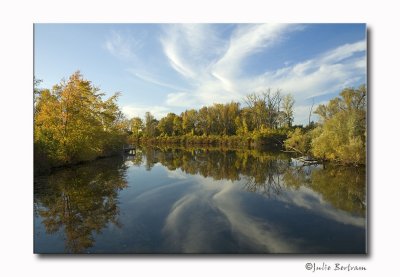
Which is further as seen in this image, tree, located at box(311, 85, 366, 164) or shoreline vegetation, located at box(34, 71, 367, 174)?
shoreline vegetation, located at box(34, 71, 367, 174)

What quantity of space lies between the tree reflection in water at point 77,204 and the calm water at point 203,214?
21 millimetres

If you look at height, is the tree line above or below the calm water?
above

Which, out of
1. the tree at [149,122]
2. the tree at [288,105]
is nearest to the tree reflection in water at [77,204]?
the tree at [149,122]

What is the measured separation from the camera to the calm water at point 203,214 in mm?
4879

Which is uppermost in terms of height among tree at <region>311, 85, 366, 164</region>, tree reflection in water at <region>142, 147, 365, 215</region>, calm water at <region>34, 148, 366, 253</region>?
tree at <region>311, 85, 366, 164</region>

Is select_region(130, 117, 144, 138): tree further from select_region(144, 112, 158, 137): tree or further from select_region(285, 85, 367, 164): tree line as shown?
select_region(285, 85, 367, 164): tree line

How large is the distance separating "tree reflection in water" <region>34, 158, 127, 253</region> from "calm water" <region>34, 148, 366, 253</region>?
0.02 meters

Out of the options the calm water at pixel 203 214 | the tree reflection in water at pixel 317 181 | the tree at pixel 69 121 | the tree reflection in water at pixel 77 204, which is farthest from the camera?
the tree at pixel 69 121

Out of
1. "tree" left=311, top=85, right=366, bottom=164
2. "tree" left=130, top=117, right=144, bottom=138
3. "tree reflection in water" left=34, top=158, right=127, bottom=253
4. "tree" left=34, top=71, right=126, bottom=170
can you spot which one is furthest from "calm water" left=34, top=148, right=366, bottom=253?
"tree" left=130, top=117, right=144, bottom=138

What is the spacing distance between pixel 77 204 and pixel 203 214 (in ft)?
11.1

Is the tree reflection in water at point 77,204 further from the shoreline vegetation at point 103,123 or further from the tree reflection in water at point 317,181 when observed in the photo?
the tree reflection in water at point 317,181

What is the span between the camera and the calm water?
488cm
